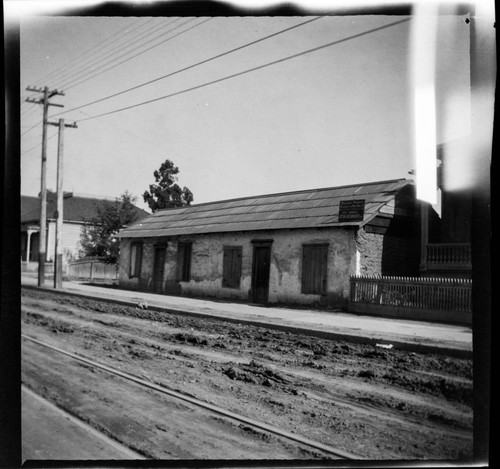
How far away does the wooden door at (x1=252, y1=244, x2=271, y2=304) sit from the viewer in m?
2.96

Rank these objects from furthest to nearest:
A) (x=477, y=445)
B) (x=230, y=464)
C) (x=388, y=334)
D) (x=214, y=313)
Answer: (x=214, y=313), (x=388, y=334), (x=230, y=464), (x=477, y=445)

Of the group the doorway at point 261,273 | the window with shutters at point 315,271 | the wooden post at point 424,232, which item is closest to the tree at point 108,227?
the doorway at point 261,273

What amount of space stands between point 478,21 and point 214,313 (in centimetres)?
252

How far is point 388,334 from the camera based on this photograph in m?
2.60

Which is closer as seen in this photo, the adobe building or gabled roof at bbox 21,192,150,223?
the adobe building

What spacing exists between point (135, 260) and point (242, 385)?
52.1 inches

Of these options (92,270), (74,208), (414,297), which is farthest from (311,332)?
(74,208)

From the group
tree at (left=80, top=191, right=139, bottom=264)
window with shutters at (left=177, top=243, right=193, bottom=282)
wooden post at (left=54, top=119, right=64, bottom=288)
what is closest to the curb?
wooden post at (left=54, top=119, right=64, bottom=288)

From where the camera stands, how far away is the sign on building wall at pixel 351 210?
2.65 meters

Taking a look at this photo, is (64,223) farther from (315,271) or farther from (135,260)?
(315,271)

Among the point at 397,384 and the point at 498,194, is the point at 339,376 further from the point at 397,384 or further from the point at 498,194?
the point at 498,194

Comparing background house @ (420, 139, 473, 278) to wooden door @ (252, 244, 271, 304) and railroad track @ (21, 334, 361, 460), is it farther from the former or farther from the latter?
railroad track @ (21, 334, 361, 460)

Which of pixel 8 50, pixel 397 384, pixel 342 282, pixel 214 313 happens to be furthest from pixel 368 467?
pixel 8 50

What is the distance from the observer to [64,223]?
383 centimetres
